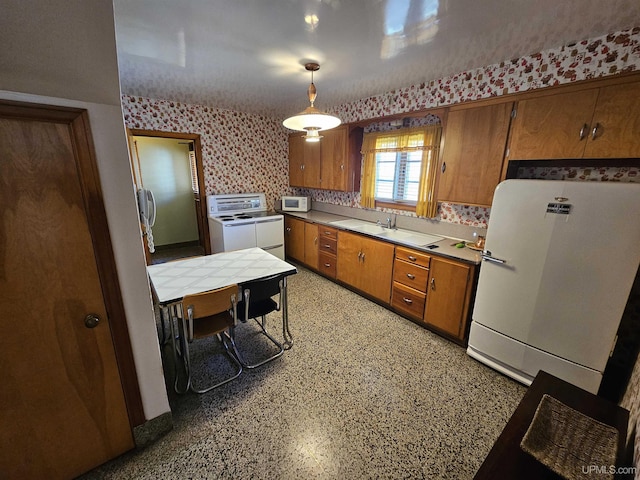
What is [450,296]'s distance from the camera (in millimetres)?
2320

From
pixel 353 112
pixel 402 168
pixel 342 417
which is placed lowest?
pixel 342 417

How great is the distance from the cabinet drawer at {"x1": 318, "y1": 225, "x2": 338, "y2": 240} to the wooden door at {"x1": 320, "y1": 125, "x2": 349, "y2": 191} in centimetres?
63

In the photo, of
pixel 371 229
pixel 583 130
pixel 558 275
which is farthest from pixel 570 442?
pixel 371 229

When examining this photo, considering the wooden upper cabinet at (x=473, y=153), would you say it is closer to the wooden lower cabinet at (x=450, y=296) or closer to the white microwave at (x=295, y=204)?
the wooden lower cabinet at (x=450, y=296)

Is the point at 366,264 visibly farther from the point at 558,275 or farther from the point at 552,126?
the point at 552,126

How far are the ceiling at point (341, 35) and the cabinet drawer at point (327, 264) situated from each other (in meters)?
2.11

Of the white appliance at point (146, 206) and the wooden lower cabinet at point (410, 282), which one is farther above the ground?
the white appliance at point (146, 206)

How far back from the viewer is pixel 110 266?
47.4 inches

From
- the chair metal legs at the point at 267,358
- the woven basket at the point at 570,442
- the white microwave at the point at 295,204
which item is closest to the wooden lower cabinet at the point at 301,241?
the white microwave at the point at 295,204

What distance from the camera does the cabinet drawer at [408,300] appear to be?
8.50 feet

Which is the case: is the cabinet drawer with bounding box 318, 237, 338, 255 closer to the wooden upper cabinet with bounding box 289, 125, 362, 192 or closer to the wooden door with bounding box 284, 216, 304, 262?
the wooden door with bounding box 284, 216, 304, 262

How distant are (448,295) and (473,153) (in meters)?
1.28

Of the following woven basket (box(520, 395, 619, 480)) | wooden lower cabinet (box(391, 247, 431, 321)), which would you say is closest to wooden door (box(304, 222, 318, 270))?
wooden lower cabinet (box(391, 247, 431, 321))

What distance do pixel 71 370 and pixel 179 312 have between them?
563 millimetres
